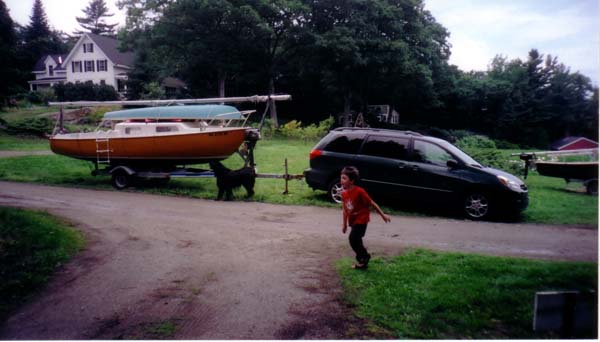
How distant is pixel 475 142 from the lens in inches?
285

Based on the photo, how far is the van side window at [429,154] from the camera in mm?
8078

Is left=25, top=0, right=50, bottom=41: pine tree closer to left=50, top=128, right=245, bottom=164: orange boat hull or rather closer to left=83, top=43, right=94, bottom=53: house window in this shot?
left=83, top=43, right=94, bottom=53: house window

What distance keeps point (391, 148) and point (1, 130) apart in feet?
26.0

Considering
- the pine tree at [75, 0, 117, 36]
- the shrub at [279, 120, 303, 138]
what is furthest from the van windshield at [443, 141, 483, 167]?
the pine tree at [75, 0, 117, 36]

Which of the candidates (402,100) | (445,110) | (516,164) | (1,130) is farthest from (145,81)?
(516,164)

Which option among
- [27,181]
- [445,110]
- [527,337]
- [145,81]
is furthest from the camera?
[145,81]

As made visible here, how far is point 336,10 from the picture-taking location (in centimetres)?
975

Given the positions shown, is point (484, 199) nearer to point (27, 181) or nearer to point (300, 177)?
point (300, 177)

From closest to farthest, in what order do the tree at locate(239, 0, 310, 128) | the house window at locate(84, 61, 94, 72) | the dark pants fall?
the dark pants → the house window at locate(84, 61, 94, 72) → the tree at locate(239, 0, 310, 128)

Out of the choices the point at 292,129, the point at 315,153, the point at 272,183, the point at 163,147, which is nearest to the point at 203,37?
the point at 292,129

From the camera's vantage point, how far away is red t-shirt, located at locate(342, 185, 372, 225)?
14.5 ft

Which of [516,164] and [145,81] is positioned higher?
[145,81]

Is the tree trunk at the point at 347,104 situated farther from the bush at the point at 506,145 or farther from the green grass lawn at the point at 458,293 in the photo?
the green grass lawn at the point at 458,293

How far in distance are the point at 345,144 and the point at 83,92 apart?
273 inches
